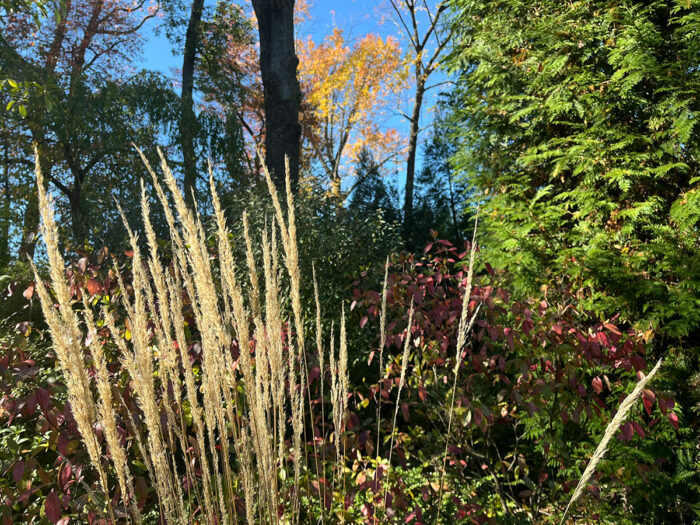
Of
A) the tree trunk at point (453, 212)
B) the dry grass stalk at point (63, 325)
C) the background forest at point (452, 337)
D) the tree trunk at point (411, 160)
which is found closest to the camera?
the dry grass stalk at point (63, 325)

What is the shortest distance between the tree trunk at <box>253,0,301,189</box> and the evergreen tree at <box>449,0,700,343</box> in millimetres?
3259

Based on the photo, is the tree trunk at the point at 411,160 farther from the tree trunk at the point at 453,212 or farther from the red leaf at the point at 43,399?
the red leaf at the point at 43,399

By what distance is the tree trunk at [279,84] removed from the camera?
20.6 ft

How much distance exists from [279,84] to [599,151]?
4.70 metres

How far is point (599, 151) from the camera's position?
2887 mm

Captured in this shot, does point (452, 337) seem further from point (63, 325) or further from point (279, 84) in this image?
point (279, 84)

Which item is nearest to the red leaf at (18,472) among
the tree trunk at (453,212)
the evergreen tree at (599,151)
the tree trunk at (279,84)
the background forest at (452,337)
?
the background forest at (452,337)

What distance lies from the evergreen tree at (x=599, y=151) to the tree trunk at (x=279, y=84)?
3.26 meters

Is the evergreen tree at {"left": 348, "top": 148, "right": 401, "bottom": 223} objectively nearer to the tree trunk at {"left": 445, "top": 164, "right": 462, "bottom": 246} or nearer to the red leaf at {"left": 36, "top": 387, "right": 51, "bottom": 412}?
the tree trunk at {"left": 445, "top": 164, "right": 462, "bottom": 246}

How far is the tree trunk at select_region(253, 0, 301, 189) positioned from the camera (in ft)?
20.6

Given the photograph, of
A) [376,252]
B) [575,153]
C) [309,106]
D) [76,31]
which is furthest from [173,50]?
[575,153]

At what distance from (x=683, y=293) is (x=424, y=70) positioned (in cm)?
994

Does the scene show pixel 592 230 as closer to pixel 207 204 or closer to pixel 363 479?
pixel 363 479

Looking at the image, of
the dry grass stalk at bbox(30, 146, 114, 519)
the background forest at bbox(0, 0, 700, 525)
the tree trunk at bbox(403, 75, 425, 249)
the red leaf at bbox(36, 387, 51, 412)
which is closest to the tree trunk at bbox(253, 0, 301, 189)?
the background forest at bbox(0, 0, 700, 525)
